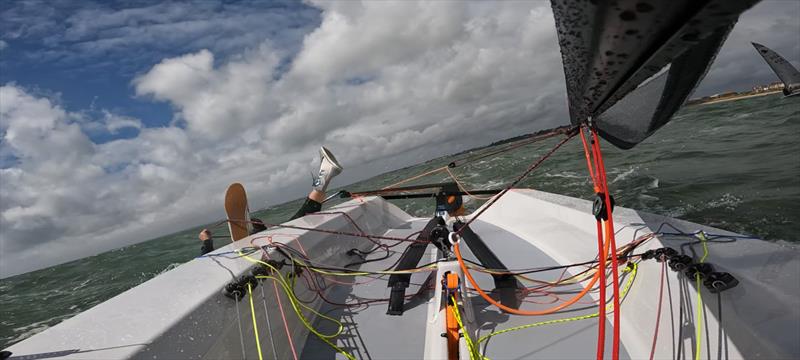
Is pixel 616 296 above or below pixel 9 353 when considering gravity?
below

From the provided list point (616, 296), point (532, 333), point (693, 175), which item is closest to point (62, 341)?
point (616, 296)

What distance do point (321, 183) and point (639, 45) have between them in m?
5.81

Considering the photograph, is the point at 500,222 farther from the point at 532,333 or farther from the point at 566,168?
the point at 566,168

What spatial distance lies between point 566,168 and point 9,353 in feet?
51.4

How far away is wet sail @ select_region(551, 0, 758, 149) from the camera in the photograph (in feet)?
2.13

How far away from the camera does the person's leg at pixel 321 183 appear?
Result: 20.0 ft

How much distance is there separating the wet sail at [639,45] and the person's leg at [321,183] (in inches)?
206

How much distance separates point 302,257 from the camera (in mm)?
3561

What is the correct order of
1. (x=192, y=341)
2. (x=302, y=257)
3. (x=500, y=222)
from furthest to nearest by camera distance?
1. (x=500, y=222)
2. (x=302, y=257)
3. (x=192, y=341)

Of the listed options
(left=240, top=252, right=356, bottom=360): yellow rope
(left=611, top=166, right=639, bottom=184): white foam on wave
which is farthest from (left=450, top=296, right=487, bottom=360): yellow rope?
(left=611, top=166, right=639, bottom=184): white foam on wave

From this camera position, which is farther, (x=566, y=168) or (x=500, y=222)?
(x=566, y=168)

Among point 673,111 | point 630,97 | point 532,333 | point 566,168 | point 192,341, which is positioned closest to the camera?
point 673,111

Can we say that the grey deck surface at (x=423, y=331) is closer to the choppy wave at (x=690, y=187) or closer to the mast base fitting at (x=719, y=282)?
the mast base fitting at (x=719, y=282)

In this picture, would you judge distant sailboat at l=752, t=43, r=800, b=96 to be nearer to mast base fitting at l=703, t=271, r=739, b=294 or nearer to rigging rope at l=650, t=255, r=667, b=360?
rigging rope at l=650, t=255, r=667, b=360
